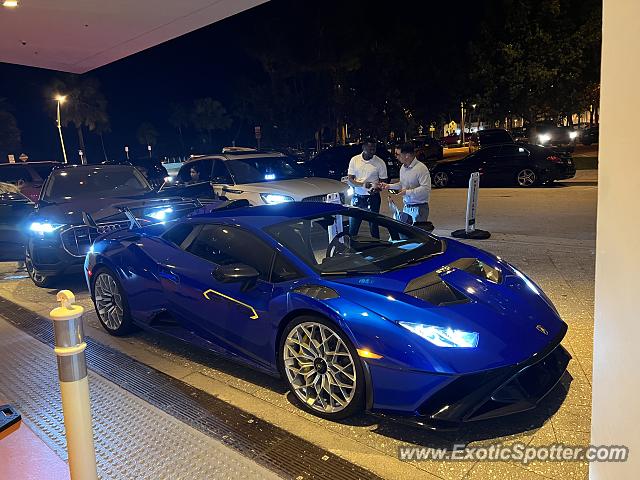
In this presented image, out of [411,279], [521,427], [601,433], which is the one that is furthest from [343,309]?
[601,433]

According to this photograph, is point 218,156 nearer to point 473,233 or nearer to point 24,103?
point 473,233

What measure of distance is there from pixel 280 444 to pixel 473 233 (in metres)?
6.59

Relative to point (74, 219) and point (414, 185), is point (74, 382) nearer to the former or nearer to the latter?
point (74, 219)

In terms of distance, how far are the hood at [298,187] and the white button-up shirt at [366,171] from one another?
0.86m

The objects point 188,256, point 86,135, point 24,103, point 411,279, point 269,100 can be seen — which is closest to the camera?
point 411,279

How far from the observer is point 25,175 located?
14.7 metres

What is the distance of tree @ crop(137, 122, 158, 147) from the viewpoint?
77.5 metres

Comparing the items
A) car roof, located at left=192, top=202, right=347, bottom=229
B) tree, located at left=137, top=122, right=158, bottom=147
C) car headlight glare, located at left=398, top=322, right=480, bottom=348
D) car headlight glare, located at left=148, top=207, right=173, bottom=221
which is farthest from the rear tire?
tree, located at left=137, top=122, right=158, bottom=147

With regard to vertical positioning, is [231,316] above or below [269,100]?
below

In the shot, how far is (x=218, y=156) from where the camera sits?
10727mm

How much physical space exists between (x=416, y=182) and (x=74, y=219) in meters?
4.86

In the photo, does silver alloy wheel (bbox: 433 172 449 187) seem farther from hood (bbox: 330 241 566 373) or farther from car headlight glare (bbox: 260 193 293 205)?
hood (bbox: 330 241 566 373)

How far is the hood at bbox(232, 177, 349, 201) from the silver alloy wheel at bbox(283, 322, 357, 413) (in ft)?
18.6

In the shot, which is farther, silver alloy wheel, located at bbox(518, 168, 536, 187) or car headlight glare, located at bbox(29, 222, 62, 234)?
silver alloy wheel, located at bbox(518, 168, 536, 187)
